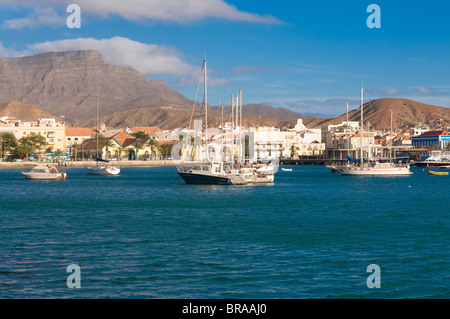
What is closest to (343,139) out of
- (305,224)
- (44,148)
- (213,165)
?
(44,148)

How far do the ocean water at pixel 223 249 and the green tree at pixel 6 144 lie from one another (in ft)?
315

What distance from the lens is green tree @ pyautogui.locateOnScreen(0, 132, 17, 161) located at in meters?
131

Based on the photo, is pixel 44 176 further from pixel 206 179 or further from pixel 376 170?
pixel 376 170

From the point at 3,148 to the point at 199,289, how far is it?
126376 mm

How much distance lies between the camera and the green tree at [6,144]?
13094cm

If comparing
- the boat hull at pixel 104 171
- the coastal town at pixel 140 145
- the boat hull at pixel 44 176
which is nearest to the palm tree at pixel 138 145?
the coastal town at pixel 140 145

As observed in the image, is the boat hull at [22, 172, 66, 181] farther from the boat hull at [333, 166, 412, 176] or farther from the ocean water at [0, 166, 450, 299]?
the boat hull at [333, 166, 412, 176]

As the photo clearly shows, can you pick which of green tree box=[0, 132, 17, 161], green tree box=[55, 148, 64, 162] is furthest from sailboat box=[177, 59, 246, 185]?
green tree box=[55, 148, 64, 162]

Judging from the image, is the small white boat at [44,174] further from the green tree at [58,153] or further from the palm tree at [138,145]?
the palm tree at [138,145]

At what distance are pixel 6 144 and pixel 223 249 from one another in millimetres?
121291

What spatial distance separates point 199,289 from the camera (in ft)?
51.9

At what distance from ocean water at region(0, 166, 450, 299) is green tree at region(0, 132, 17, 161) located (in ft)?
315
